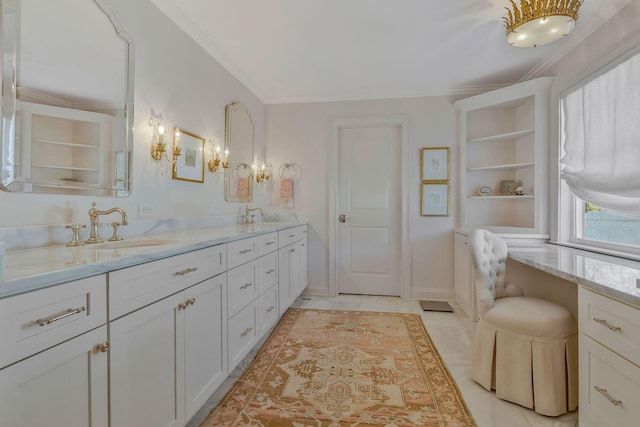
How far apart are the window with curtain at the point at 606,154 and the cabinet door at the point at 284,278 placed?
2.33 m

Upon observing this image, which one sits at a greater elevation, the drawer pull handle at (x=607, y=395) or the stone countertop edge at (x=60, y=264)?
the stone countertop edge at (x=60, y=264)

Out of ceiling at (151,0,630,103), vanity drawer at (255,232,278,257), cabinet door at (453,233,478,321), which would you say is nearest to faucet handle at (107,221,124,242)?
vanity drawer at (255,232,278,257)

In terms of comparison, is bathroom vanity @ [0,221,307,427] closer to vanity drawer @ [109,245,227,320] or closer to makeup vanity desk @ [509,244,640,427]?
vanity drawer @ [109,245,227,320]

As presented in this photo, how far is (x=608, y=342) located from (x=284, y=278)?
7.01 feet

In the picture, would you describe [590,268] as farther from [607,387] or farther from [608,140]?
[608,140]

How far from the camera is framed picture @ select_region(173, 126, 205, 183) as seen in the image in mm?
2086

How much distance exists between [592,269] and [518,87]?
6.54 feet

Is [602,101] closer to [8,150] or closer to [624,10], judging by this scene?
[624,10]

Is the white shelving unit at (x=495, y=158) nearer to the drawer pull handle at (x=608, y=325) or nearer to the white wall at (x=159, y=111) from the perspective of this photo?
the drawer pull handle at (x=608, y=325)

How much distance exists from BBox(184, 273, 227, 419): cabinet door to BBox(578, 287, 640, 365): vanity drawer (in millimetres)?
1794

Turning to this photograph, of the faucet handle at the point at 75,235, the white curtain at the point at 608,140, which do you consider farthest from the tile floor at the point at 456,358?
the white curtain at the point at 608,140

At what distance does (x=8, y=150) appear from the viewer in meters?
1.14

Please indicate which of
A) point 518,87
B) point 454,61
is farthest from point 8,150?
point 518,87

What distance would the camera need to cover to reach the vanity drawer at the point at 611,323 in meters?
1.09
